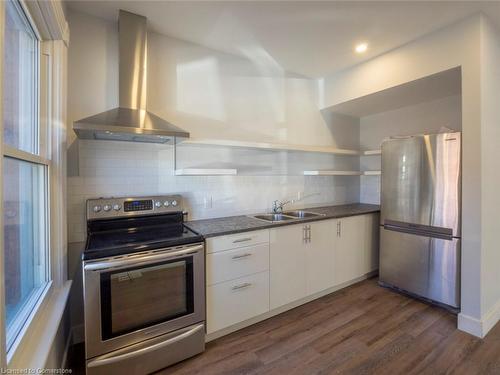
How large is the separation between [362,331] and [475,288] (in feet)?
3.28

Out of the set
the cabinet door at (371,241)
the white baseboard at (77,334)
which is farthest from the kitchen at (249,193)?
the cabinet door at (371,241)

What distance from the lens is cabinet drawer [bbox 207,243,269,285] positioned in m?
1.97

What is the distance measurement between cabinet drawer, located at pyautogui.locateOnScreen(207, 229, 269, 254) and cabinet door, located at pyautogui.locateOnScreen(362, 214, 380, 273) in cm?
153

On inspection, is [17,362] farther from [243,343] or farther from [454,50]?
[454,50]

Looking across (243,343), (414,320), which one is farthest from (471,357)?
(243,343)

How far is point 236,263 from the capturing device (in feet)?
6.80

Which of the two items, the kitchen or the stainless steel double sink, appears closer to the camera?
the kitchen

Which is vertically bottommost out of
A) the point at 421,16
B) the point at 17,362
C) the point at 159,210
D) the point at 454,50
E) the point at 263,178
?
the point at 17,362

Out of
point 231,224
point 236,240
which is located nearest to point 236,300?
point 236,240

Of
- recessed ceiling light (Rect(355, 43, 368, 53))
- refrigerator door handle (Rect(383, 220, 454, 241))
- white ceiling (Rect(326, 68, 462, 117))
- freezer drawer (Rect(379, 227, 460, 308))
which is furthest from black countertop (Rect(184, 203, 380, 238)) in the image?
recessed ceiling light (Rect(355, 43, 368, 53))

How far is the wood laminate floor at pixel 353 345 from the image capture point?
1736 millimetres

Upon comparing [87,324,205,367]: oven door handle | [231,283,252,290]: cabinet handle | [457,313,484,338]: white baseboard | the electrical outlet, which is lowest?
[457,313,484,338]: white baseboard

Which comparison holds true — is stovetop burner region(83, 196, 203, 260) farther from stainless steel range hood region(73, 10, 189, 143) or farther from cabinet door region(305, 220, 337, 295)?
cabinet door region(305, 220, 337, 295)

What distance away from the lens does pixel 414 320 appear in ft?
7.51
